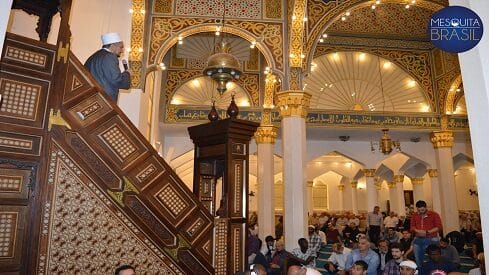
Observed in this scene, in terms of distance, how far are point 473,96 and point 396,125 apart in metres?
8.93

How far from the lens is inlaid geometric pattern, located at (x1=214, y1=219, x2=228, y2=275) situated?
3598 mm

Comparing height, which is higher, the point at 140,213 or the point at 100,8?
the point at 100,8

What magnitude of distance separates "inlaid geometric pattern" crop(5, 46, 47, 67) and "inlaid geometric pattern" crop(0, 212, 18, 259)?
0.96m

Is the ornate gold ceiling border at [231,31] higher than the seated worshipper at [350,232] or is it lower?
higher

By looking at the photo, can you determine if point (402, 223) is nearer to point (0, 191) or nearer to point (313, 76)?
point (313, 76)

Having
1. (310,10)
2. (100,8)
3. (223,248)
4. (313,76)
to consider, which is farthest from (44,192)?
(313,76)

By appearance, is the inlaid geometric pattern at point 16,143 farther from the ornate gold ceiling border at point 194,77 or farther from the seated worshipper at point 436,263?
the ornate gold ceiling border at point 194,77

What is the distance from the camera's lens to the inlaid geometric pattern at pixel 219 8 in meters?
6.96

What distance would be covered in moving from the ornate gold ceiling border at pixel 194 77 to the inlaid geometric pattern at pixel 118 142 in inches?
287

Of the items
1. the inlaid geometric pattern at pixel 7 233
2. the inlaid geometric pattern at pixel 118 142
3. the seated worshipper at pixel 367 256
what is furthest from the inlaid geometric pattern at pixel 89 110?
the seated worshipper at pixel 367 256

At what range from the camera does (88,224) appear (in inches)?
109

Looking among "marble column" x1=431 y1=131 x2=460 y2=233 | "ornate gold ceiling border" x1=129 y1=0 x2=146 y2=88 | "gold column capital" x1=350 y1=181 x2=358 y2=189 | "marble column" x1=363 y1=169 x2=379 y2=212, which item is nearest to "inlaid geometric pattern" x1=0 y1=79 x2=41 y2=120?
"ornate gold ceiling border" x1=129 y1=0 x2=146 y2=88

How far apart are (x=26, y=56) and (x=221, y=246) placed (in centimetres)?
224

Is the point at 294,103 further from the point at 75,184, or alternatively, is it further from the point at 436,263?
the point at 75,184
